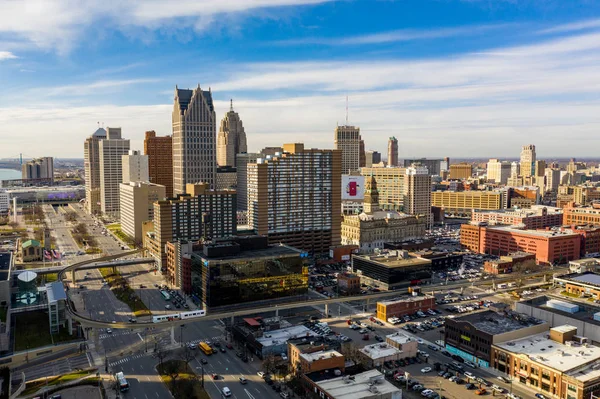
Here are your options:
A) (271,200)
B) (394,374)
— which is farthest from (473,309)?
(271,200)

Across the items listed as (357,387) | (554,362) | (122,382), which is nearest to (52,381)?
(122,382)

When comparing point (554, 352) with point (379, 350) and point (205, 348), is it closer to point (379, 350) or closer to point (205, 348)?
point (379, 350)

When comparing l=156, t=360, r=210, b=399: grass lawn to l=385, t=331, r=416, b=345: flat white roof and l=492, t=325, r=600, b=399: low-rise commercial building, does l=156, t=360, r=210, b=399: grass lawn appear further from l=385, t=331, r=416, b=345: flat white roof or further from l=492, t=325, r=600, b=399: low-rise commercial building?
l=492, t=325, r=600, b=399: low-rise commercial building

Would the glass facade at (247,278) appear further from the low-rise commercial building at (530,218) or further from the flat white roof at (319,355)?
the low-rise commercial building at (530,218)

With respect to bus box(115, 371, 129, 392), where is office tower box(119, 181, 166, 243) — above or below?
above

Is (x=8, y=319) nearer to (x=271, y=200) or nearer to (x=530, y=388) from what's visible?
(x=271, y=200)

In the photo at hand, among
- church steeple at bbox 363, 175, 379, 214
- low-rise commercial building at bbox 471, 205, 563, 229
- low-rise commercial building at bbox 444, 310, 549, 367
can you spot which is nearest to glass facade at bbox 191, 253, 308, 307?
low-rise commercial building at bbox 444, 310, 549, 367
